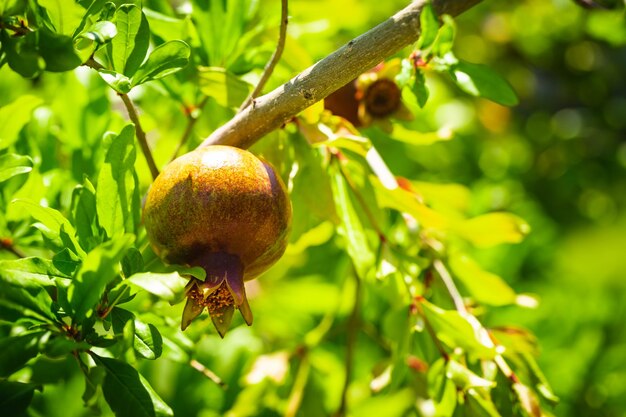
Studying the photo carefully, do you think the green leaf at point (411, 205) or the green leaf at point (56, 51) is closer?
the green leaf at point (56, 51)

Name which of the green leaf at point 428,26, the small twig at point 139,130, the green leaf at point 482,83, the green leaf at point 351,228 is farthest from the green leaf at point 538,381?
the small twig at point 139,130

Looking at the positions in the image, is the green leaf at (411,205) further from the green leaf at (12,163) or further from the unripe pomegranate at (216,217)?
the green leaf at (12,163)

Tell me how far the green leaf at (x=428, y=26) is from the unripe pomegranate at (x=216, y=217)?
26 cm

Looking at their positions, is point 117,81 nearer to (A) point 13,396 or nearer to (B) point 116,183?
(B) point 116,183

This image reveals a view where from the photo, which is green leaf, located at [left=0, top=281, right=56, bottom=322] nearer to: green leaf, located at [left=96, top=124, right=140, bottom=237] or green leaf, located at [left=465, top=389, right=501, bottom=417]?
green leaf, located at [left=96, top=124, right=140, bottom=237]

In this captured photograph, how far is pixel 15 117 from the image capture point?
102cm

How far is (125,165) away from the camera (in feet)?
2.73

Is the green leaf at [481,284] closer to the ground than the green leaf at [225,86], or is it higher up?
closer to the ground

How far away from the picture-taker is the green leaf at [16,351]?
708 millimetres

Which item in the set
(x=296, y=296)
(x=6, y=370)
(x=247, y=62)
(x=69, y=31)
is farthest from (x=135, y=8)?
(x=296, y=296)

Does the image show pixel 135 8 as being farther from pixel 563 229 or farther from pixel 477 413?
pixel 563 229

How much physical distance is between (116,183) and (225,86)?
0.75 ft

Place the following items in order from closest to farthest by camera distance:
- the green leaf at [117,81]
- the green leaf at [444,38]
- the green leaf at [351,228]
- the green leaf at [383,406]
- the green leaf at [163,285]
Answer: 1. the green leaf at [163,285]
2. the green leaf at [117,81]
3. the green leaf at [444,38]
4. the green leaf at [351,228]
5. the green leaf at [383,406]

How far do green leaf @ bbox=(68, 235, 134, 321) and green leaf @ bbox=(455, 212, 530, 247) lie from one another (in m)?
0.62
